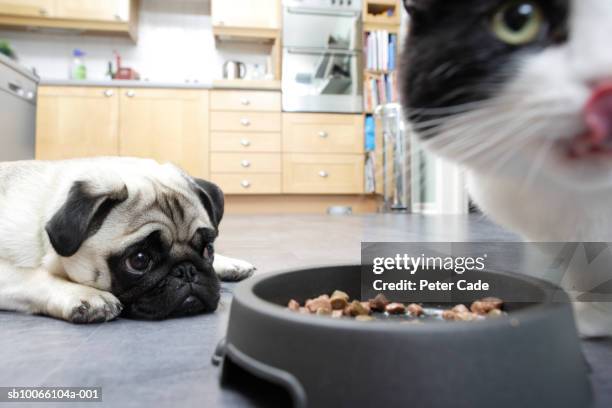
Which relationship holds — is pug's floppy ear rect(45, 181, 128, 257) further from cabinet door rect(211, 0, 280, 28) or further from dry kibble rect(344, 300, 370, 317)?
cabinet door rect(211, 0, 280, 28)

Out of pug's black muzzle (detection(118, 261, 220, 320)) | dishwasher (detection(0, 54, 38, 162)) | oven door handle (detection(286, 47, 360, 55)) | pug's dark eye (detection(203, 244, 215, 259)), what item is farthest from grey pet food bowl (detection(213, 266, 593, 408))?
oven door handle (detection(286, 47, 360, 55))

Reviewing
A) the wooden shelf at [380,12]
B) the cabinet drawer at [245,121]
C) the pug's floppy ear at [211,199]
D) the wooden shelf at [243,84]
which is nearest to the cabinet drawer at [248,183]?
the cabinet drawer at [245,121]

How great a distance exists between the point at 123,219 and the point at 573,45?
861mm

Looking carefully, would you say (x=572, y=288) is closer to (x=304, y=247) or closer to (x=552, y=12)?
(x=552, y=12)

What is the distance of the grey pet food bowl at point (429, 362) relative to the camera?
1.58 feet

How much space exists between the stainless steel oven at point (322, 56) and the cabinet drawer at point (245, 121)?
19cm

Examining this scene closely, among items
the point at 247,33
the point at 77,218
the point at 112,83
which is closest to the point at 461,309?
the point at 77,218

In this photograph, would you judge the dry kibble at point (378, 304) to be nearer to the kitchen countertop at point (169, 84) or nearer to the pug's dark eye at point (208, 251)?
the pug's dark eye at point (208, 251)

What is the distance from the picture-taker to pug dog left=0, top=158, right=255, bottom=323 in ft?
3.21

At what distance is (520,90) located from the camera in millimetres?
475

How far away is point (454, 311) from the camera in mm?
842

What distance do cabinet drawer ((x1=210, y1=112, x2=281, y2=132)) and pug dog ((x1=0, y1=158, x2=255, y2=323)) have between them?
3726mm

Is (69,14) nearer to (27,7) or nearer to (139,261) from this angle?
(27,7)

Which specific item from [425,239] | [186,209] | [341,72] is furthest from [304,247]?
[341,72]
